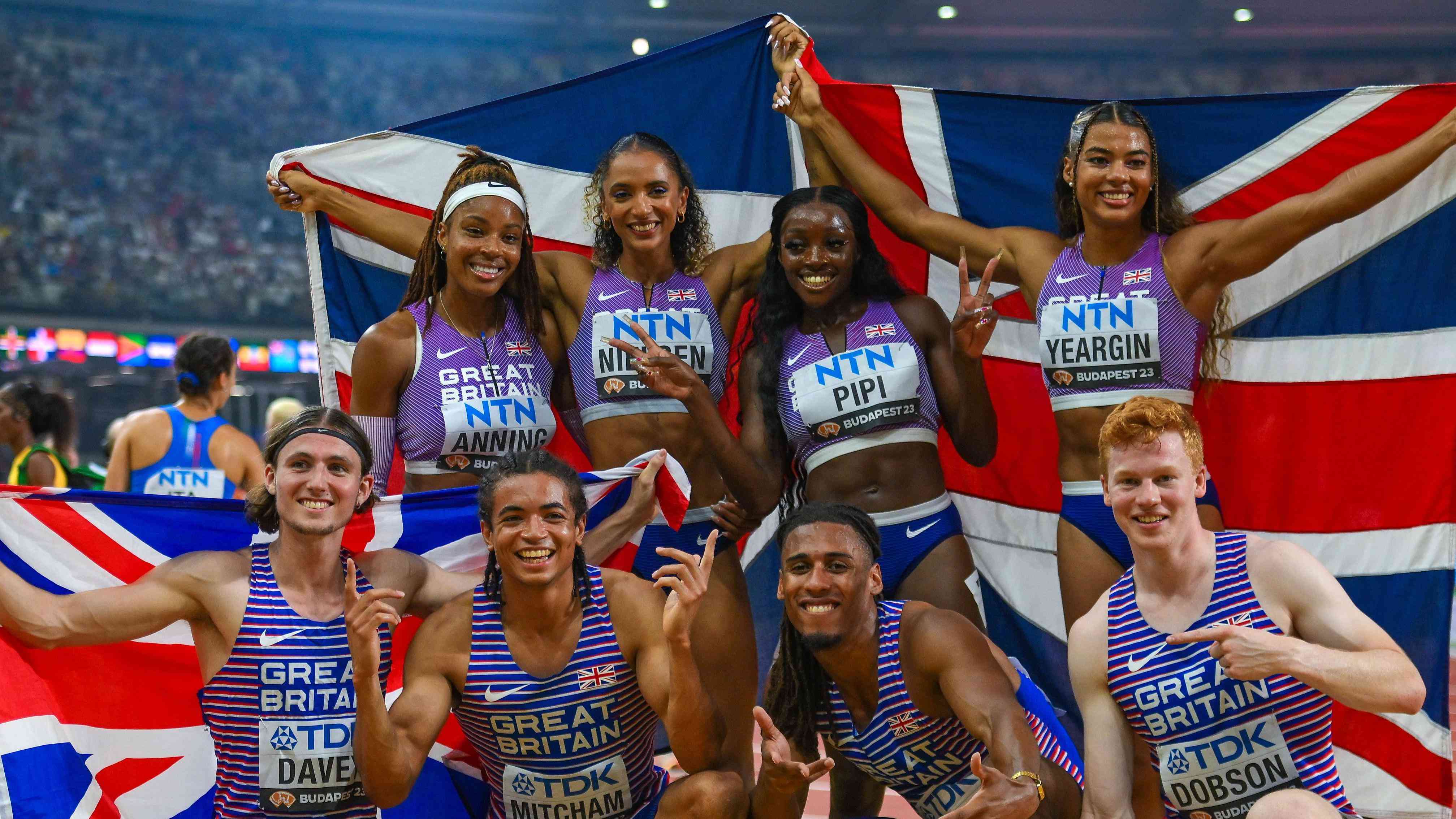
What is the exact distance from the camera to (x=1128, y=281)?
13.2 feet

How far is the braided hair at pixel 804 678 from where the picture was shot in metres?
3.39

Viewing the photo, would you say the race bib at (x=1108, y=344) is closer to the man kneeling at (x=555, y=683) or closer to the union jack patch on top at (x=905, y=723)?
the union jack patch on top at (x=905, y=723)

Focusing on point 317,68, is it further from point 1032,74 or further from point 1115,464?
point 1115,464

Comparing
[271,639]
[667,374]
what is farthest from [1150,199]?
[271,639]

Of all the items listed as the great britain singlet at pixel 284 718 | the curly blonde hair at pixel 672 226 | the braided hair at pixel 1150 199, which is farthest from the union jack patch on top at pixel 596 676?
the braided hair at pixel 1150 199

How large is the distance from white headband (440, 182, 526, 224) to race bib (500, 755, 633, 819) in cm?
189

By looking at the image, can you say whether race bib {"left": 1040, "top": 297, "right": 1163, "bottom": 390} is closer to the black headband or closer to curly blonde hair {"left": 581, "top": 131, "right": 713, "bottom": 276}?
curly blonde hair {"left": 581, "top": 131, "right": 713, "bottom": 276}

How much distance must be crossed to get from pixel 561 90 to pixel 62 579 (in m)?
2.68

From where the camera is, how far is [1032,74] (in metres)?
19.2

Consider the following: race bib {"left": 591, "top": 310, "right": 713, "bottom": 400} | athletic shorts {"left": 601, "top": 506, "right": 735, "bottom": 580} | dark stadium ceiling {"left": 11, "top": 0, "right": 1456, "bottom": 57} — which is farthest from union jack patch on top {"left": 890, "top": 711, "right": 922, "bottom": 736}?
dark stadium ceiling {"left": 11, "top": 0, "right": 1456, "bottom": 57}

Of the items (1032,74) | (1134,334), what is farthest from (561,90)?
(1032,74)

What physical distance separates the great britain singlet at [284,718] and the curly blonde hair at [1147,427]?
77.3 inches

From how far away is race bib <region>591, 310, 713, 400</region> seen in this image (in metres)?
4.16

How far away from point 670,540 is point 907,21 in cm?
1594
